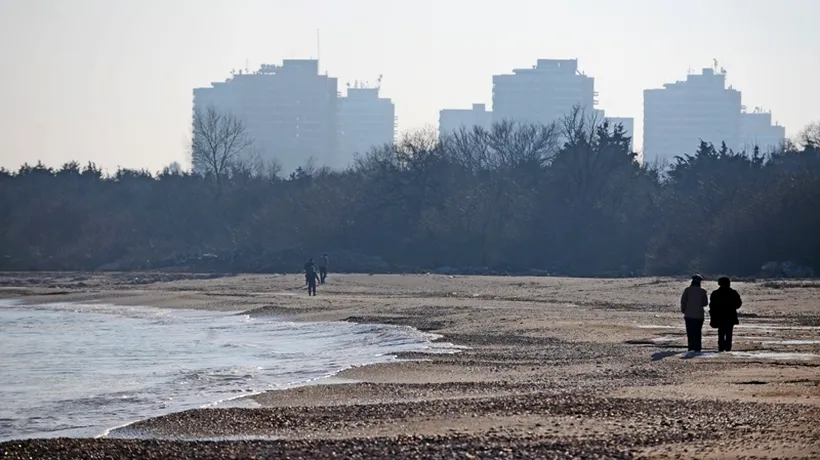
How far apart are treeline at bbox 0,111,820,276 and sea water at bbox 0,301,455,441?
2995cm

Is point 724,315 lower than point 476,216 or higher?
lower

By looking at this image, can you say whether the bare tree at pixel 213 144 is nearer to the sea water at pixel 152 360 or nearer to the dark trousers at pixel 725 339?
the sea water at pixel 152 360

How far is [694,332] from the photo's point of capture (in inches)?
877

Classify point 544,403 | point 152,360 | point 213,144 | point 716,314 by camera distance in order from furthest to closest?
point 213,144 → point 152,360 → point 716,314 → point 544,403

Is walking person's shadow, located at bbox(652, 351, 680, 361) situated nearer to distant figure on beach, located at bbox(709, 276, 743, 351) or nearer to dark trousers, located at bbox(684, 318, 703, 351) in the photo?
dark trousers, located at bbox(684, 318, 703, 351)

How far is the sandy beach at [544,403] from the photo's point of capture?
12641mm

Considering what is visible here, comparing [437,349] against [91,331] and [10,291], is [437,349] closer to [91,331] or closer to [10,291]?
[91,331]

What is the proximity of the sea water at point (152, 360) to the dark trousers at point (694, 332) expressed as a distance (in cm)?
467

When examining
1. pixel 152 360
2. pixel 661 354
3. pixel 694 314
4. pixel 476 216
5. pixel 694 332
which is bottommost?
pixel 152 360

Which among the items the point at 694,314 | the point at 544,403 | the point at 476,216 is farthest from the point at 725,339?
the point at 476,216

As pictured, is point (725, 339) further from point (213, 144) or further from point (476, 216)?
point (213, 144)

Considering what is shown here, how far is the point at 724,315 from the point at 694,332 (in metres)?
0.66

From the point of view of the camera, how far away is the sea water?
701 inches

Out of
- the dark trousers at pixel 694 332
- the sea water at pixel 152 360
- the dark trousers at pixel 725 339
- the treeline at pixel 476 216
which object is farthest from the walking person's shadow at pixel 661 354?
the treeline at pixel 476 216
